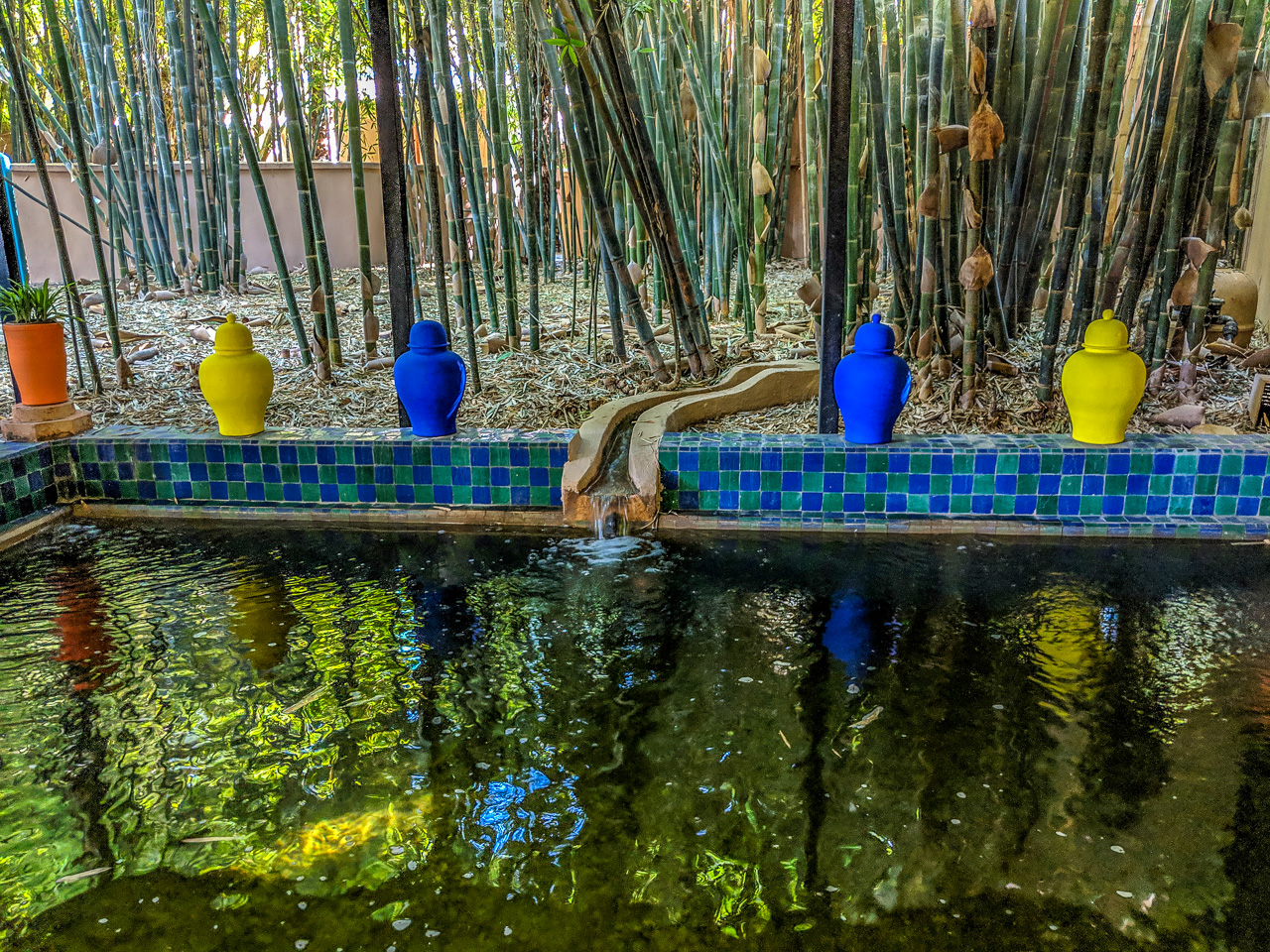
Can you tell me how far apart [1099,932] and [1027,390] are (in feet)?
7.52

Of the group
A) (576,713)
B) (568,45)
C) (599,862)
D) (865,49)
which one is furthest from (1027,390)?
(599,862)

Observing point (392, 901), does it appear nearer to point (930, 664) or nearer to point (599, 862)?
point (599, 862)

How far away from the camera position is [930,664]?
A: 1840 millimetres

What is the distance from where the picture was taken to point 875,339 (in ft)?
8.59

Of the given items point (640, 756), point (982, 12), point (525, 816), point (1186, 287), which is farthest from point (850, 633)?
point (982, 12)

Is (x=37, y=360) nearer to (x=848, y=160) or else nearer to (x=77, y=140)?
(x=77, y=140)

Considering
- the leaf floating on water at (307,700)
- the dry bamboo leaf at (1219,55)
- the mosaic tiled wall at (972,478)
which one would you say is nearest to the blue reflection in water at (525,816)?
the leaf floating on water at (307,700)

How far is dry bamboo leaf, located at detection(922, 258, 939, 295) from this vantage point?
2.97 m

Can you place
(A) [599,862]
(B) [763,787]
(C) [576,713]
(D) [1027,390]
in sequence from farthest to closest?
(D) [1027,390] < (C) [576,713] < (B) [763,787] < (A) [599,862]

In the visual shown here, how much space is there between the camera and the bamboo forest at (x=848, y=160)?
2.75m

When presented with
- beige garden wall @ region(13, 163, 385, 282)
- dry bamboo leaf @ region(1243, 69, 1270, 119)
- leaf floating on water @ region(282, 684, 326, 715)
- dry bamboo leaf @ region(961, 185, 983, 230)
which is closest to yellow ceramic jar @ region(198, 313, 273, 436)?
leaf floating on water @ region(282, 684, 326, 715)

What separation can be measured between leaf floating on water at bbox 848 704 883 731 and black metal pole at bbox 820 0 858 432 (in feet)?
4.27

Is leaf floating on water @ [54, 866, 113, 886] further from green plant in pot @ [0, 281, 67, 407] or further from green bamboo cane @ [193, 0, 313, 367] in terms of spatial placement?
green bamboo cane @ [193, 0, 313, 367]

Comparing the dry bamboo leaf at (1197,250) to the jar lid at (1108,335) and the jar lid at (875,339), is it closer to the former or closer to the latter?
the jar lid at (1108,335)
